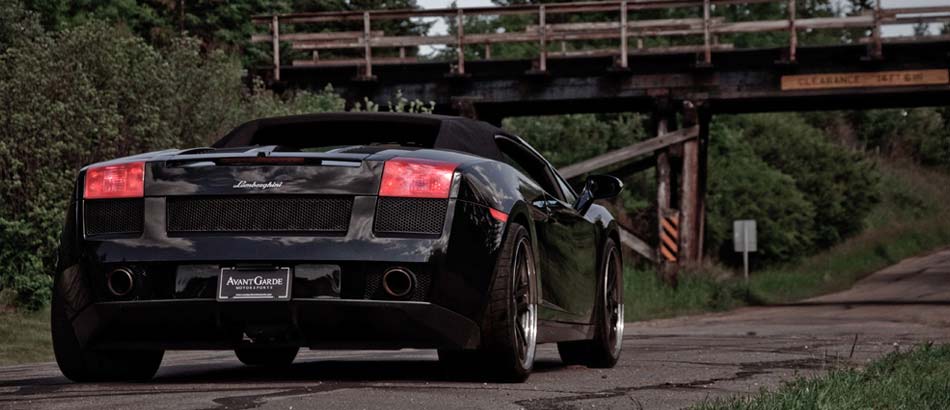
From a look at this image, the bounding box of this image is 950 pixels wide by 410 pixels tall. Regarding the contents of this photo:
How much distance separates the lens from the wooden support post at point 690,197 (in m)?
31.5

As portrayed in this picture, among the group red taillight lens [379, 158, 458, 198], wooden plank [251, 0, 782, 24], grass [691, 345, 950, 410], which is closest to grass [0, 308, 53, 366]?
red taillight lens [379, 158, 458, 198]

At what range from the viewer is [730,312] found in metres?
29.5

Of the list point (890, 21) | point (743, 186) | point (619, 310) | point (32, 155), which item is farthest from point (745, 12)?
point (619, 310)

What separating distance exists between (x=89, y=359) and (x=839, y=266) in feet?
142

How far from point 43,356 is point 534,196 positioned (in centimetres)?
1009

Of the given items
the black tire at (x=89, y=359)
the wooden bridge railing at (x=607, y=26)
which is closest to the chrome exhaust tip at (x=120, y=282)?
the black tire at (x=89, y=359)

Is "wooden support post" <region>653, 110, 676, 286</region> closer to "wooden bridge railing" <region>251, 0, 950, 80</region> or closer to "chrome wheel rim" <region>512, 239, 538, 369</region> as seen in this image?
"wooden bridge railing" <region>251, 0, 950, 80</region>

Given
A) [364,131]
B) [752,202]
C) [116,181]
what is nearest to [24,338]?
[364,131]

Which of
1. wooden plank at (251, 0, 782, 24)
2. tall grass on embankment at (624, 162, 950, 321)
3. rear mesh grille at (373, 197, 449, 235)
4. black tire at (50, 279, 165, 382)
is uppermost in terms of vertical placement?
wooden plank at (251, 0, 782, 24)

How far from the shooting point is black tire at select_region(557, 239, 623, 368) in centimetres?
913

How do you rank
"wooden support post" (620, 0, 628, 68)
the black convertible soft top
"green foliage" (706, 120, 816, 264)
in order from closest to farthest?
the black convertible soft top
"wooden support post" (620, 0, 628, 68)
"green foliage" (706, 120, 816, 264)

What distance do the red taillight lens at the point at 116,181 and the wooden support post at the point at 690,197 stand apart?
25.0 metres

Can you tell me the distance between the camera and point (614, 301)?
9609 mm

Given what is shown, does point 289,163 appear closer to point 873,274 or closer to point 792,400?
point 792,400
